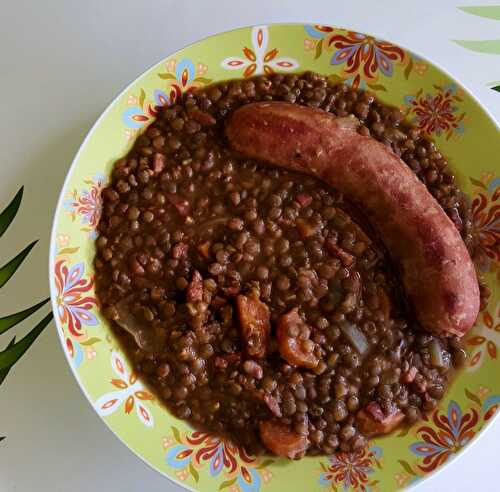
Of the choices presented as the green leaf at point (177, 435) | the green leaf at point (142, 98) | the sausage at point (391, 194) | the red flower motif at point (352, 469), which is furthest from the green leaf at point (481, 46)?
the green leaf at point (177, 435)

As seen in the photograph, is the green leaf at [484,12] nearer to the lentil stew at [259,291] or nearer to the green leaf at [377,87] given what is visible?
the green leaf at [377,87]

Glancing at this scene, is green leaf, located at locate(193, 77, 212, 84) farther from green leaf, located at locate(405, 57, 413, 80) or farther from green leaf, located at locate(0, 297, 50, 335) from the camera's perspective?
green leaf, located at locate(0, 297, 50, 335)

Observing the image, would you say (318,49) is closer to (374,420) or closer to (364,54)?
(364,54)

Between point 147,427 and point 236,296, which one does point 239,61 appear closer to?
point 236,296

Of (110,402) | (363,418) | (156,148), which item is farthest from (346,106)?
(110,402)

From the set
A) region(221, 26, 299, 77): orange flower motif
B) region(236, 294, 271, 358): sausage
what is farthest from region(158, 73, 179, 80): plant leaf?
region(236, 294, 271, 358): sausage

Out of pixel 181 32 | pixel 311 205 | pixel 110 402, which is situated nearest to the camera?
pixel 110 402

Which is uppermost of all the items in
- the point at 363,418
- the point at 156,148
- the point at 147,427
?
the point at 156,148
